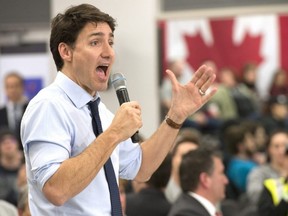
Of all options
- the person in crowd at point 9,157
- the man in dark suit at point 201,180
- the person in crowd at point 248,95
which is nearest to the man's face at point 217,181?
the man in dark suit at point 201,180

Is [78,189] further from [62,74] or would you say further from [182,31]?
[182,31]

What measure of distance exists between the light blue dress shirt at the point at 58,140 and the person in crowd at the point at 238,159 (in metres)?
4.11

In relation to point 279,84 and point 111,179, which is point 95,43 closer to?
point 111,179

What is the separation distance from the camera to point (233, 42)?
11.2 metres

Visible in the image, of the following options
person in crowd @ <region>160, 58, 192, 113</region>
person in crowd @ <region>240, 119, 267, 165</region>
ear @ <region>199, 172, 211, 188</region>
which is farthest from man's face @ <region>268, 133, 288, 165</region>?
person in crowd @ <region>160, 58, 192, 113</region>

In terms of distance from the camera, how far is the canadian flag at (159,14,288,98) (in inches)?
424

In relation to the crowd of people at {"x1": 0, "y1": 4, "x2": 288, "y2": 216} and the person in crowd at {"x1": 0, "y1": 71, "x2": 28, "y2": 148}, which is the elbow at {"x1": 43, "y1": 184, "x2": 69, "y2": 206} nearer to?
the crowd of people at {"x1": 0, "y1": 4, "x2": 288, "y2": 216}

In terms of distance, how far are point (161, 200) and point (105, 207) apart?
219 centimetres

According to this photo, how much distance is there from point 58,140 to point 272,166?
13.9 ft

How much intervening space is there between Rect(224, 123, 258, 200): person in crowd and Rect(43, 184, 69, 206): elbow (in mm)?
4298

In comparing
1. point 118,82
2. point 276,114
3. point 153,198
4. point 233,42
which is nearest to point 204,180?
point 153,198

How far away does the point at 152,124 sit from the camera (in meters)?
7.43

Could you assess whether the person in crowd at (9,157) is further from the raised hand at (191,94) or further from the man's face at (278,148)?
the raised hand at (191,94)

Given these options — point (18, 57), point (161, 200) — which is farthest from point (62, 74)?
point (18, 57)
